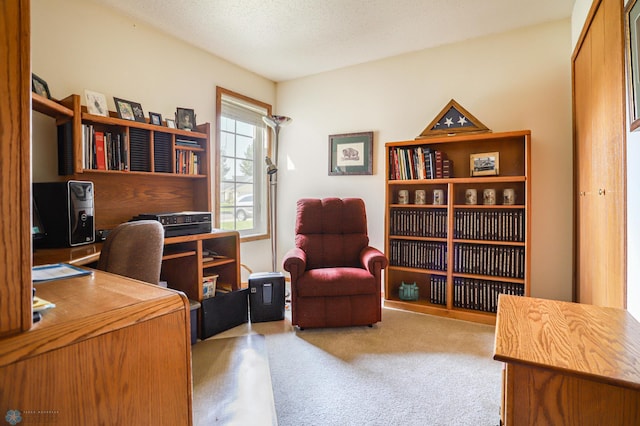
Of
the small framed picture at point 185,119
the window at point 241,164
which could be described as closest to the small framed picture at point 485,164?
the window at point 241,164

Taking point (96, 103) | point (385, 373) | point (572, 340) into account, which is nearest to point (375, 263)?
point (385, 373)

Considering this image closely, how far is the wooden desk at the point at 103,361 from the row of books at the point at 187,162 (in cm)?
204

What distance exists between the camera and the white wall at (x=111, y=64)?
7.01 ft

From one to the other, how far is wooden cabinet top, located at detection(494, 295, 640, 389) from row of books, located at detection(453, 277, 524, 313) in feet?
5.04

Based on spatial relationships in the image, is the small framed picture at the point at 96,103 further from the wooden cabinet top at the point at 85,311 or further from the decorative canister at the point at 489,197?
the decorative canister at the point at 489,197

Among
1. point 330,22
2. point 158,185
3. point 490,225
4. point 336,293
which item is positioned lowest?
point 336,293

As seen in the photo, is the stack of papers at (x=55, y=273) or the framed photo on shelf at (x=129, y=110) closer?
the stack of papers at (x=55, y=273)

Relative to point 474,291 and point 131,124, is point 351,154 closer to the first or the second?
point 474,291

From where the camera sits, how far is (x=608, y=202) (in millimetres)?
1687

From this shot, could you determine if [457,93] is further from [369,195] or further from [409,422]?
[409,422]

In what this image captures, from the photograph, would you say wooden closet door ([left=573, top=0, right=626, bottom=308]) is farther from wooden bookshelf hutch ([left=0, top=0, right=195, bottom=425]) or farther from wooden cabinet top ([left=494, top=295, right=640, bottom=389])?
wooden bookshelf hutch ([left=0, top=0, right=195, bottom=425])

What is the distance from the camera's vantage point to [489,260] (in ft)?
8.91

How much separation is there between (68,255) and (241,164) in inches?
89.1

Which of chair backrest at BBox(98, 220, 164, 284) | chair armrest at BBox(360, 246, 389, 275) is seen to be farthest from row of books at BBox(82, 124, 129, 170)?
chair armrest at BBox(360, 246, 389, 275)
